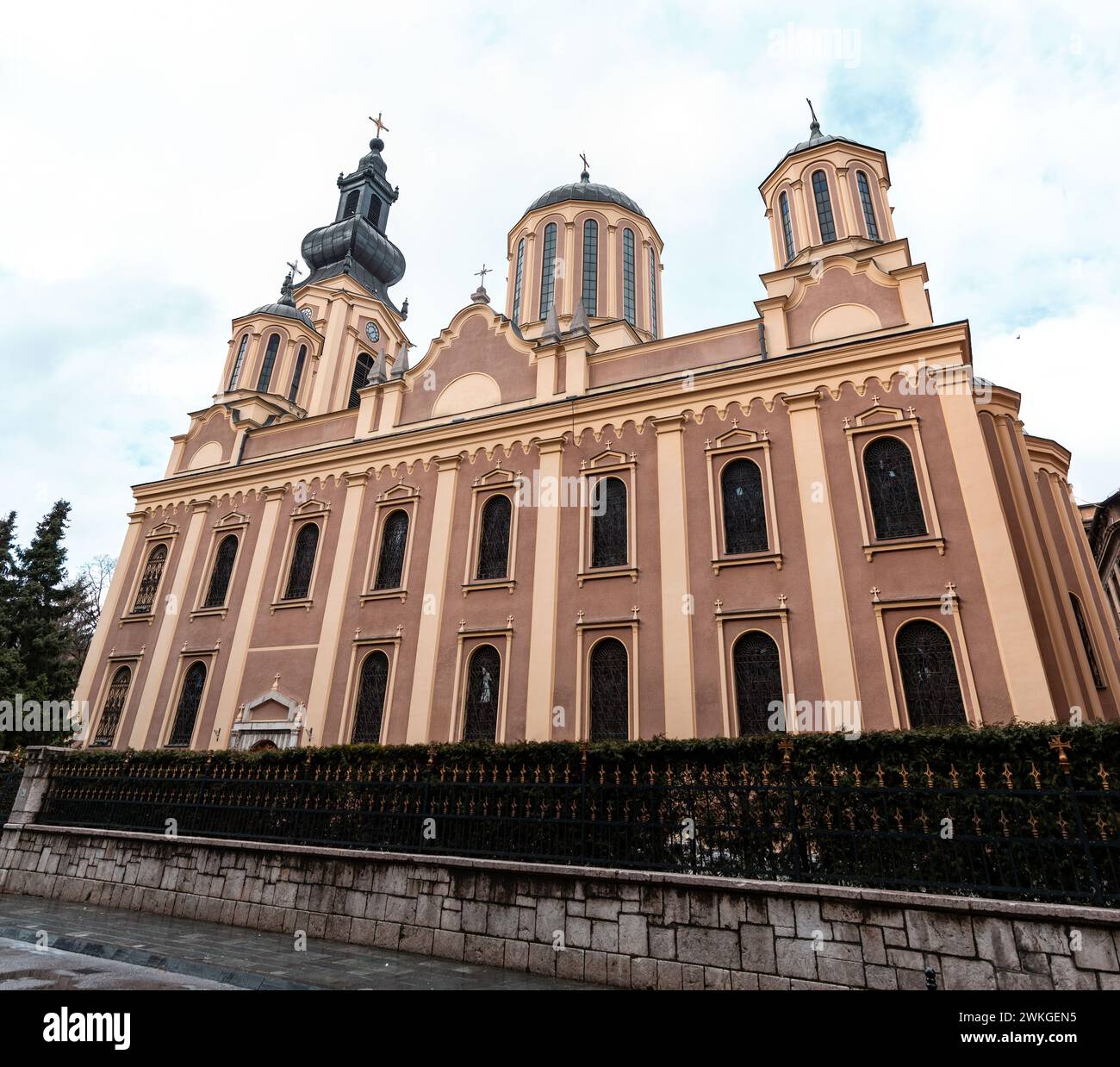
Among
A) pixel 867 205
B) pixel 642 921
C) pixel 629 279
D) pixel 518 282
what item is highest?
pixel 518 282

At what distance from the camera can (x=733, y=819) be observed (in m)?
6.73

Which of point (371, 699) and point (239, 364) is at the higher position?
point (239, 364)

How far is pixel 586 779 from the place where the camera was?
7508 millimetres

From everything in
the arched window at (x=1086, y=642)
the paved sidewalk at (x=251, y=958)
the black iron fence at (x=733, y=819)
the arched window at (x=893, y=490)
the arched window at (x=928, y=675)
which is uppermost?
the arched window at (x=893, y=490)

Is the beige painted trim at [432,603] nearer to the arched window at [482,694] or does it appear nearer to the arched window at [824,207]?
the arched window at [482,694]

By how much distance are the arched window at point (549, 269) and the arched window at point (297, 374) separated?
9708mm

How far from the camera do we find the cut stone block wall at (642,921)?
5039mm

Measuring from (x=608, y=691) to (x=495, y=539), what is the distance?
16.1 feet

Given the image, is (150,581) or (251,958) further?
(150,581)

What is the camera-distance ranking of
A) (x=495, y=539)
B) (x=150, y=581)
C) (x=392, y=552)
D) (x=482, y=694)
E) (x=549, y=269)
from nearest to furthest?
(x=482, y=694), (x=495, y=539), (x=392, y=552), (x=150, y=581), (x=549, y=269)

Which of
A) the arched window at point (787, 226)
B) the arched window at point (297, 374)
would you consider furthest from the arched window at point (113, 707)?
the arched window at point (787, 226)

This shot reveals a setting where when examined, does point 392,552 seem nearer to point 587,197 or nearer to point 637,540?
point 637,540

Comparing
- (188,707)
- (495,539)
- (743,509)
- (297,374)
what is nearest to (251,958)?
(495,539)
